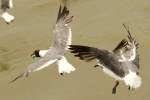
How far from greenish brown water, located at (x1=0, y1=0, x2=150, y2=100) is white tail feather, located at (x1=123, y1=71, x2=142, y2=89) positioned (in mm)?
923

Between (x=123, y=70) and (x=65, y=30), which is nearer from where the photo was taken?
(x=123, y=70)

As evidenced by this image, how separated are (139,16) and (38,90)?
184 cm

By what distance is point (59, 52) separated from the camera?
251 inches

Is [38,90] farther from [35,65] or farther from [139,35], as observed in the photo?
[139,35]

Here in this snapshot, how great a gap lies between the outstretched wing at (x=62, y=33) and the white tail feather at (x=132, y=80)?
1026 mm

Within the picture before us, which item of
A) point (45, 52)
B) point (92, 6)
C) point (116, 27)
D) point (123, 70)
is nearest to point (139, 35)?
point (116, 27)

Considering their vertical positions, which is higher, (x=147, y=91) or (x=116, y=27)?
(x=116, y=27)

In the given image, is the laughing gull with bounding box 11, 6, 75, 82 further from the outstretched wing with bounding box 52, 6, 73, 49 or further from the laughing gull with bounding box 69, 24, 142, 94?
the laughing gull with bounding box 69, 24, 142, 94

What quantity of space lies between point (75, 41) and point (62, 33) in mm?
965

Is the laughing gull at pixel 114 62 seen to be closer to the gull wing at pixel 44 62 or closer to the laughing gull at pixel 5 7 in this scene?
the gull wing at pixel 44 62

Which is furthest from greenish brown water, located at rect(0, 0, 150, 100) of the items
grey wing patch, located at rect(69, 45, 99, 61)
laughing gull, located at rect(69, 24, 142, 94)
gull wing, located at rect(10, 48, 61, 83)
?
grey wing patch, located at rect(69, 45, 99, 61)

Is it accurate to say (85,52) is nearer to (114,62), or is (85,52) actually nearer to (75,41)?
(114,62)

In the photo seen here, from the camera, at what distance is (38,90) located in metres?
6.80

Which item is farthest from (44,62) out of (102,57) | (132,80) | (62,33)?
(132,80)
